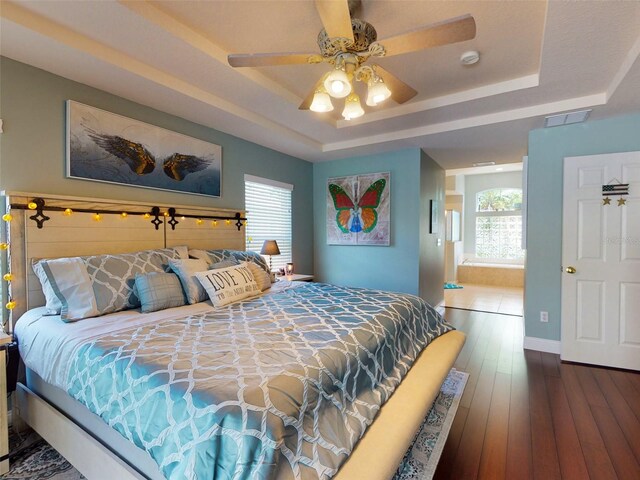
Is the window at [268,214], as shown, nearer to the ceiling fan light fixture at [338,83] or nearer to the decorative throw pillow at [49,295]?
the decorative throw pillow at [49,295]

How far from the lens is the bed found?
99 centimetres

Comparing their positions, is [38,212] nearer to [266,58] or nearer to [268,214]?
[266,58]

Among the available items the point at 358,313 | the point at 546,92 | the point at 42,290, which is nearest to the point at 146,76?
the point at 42,290

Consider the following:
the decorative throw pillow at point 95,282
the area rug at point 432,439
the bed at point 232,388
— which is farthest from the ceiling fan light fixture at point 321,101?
the area rug at point 432,439

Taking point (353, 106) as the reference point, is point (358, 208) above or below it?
below

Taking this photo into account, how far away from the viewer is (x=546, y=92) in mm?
2686

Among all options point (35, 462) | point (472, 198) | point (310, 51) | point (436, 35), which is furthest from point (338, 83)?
point (472, 198)

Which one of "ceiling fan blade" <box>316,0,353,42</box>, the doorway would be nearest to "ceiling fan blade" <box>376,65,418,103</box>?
"ceiling fan blade" <box>316,0,353,42</box>

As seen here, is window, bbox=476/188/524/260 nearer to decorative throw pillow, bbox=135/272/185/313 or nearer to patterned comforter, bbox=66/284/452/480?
patterned comforter, bbox=66/284/452/480

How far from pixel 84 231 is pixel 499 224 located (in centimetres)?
886

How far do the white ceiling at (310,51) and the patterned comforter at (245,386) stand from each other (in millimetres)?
1805

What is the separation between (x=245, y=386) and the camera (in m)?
1.08

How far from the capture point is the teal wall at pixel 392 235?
420 cm

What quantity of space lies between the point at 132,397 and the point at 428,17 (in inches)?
101
